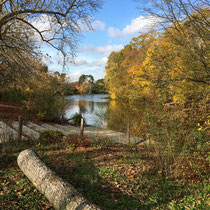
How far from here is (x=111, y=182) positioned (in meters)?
4.04

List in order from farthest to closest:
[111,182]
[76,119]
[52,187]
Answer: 1. [76,119]
2. [111,182]
3. [52,187]

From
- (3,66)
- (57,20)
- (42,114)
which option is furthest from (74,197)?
(3,66)

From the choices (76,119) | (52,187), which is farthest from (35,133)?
(76,119)

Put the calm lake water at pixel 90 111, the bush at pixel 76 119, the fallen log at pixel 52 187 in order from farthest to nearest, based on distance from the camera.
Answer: the bush at pixel 76 119
the calm lake water at pixel 90 111
the fallen log at pixel 52 187

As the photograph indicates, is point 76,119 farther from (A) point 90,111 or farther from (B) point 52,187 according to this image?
(B) point 52,187

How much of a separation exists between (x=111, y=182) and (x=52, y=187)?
1335mm

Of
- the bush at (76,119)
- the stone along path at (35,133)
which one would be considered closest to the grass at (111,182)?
the stone along path at (35,133)

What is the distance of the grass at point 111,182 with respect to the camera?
11.0 ft

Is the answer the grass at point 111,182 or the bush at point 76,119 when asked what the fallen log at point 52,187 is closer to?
the grass at point 111,182

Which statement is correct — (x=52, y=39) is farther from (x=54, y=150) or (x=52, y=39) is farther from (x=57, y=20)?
(x=54, y=150)

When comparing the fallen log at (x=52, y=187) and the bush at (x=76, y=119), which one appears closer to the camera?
the fallen log at (x=52, y=187)

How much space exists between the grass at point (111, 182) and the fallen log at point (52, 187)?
22cm

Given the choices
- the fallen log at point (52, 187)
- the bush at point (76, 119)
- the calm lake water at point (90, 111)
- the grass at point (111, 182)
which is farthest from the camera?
the bush at point (76, 119)

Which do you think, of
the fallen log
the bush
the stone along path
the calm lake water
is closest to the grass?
the fallen log
